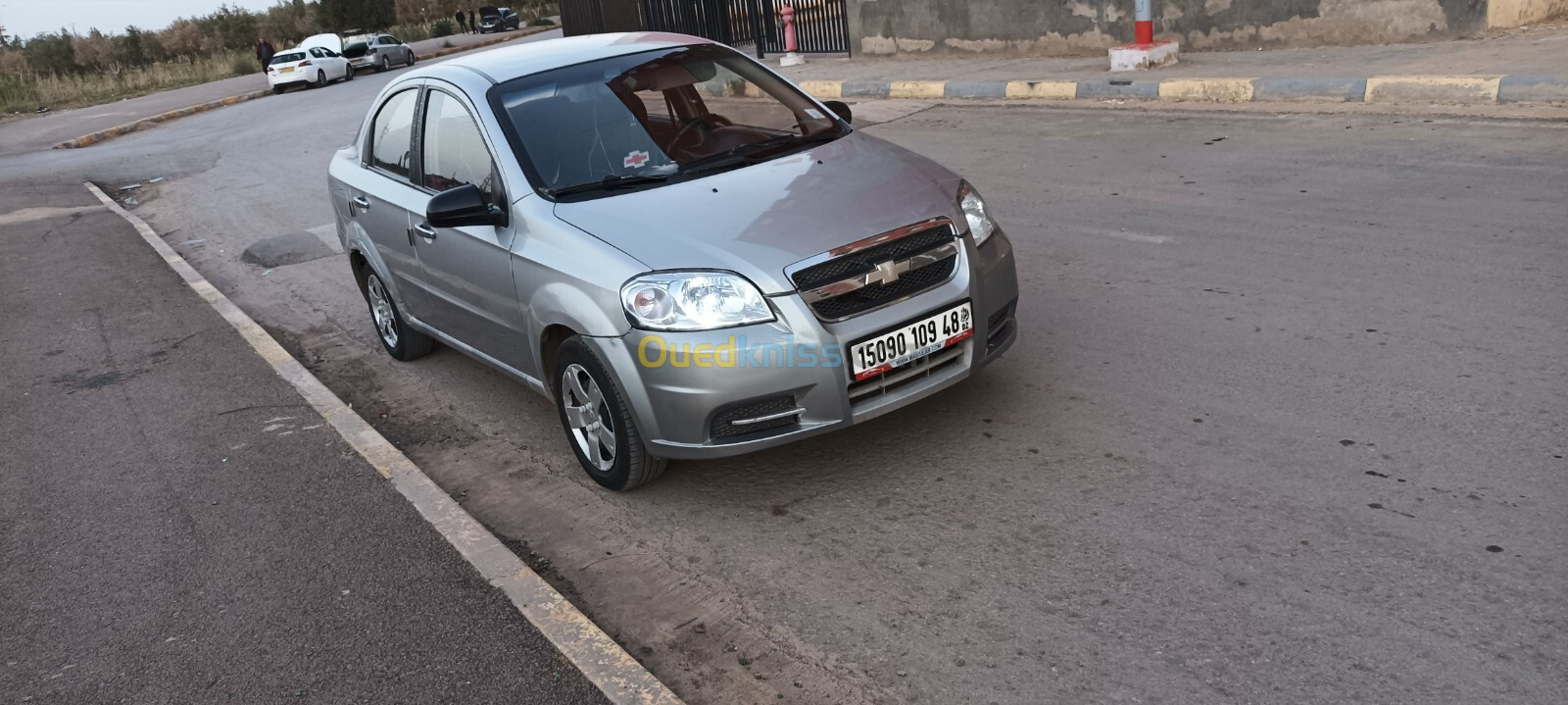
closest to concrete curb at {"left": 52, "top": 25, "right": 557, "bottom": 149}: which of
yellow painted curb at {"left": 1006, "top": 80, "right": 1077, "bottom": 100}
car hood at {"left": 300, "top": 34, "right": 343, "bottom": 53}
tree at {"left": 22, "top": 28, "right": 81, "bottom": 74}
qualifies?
car hood at {"left": 300, "top": 34, "right": 343, "bottom": 53}

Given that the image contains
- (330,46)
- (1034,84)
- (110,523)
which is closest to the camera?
(110,523)

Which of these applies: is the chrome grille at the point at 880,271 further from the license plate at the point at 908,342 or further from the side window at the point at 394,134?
the side window at the point at 394,134

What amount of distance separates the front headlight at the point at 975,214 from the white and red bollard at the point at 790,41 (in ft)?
47.3

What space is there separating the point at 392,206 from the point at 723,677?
343 cm

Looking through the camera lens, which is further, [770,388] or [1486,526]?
[770,388]

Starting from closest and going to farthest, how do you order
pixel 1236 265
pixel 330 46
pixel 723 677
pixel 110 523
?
pixel 723 677
pixel 110 523
pixel 1236 265
pixel 330 46

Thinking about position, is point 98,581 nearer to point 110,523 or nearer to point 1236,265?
point 110,523

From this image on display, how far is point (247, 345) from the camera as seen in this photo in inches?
296

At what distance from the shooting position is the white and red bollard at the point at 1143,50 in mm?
12648

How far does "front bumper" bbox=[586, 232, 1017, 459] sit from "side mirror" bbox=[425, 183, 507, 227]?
2.69ft

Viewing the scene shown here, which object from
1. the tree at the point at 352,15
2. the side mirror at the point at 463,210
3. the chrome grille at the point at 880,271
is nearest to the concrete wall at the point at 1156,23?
the chrome grille at the point at 880,271

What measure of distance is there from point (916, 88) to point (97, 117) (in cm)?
2423

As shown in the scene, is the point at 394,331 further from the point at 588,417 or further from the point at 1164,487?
the point at 1164,487

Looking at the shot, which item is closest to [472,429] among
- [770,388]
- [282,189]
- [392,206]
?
[392,206]
